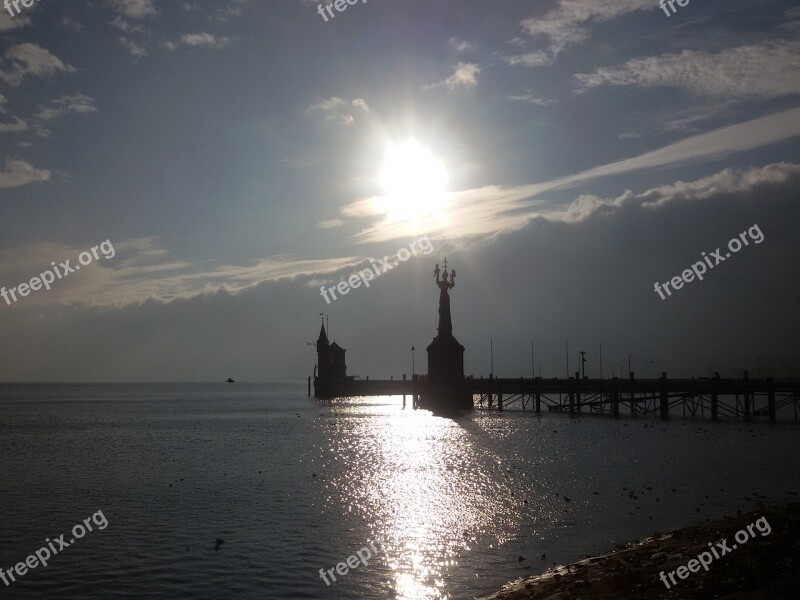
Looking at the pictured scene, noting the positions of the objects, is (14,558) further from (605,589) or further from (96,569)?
(605,589)

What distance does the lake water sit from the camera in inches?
923

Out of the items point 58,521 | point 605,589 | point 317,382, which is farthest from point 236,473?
point 317,382

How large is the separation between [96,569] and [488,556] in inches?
551

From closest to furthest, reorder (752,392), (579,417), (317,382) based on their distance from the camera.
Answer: (752,392), (579,417), (317,382)

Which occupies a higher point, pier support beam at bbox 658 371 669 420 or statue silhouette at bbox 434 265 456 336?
statue silhouette at bbox 434 265 456 336

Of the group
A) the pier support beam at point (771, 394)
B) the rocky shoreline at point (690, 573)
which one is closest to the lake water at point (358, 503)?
the rocky shoreline at point (690, 573)

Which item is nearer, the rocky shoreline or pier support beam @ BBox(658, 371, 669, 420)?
the rocky shoreline

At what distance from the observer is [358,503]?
35.2 meters

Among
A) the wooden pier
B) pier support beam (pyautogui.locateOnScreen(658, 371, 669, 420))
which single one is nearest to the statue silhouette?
the wooden pier

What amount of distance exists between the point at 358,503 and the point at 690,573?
20210 millimetres

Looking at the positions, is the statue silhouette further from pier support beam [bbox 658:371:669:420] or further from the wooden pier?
pier support beam [bbox 658:371:669:420]

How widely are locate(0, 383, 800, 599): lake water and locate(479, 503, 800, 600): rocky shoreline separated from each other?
7.21 feet

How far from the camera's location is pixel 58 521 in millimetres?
31156

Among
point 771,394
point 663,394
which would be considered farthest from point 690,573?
point 663,394
